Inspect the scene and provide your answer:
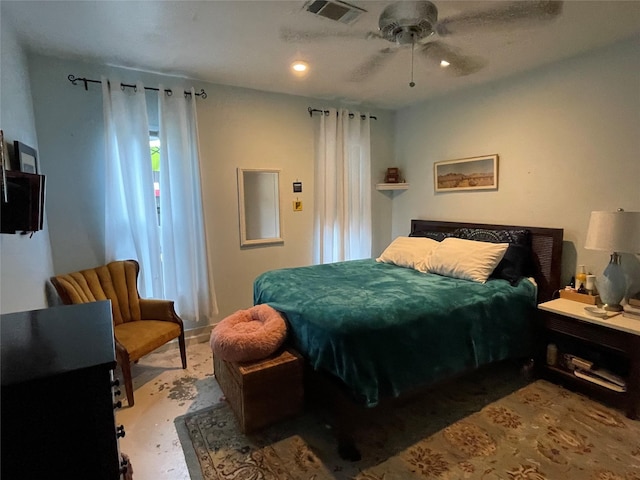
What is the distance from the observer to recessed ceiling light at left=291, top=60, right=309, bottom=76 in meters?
2.78

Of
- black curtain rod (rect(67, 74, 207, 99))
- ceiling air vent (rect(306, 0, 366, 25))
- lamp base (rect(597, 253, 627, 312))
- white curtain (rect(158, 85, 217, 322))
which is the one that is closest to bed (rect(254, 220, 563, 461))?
lamp base (rect(597, 253, 627, 312))

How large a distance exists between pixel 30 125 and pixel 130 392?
201 centimetres

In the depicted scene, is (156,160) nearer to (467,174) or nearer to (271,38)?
(271,38)

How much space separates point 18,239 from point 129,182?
112cm

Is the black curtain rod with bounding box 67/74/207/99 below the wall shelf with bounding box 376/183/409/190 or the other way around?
the other way around

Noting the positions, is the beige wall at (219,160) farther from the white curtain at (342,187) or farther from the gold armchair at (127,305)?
the gold armchair at (127,305)

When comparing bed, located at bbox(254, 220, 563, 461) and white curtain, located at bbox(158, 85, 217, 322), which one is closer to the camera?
bed, located at bbox(254, 220, 563, 461)

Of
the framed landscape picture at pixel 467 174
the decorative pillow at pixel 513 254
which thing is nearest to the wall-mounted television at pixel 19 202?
the decorative pillow at pixel 513 254

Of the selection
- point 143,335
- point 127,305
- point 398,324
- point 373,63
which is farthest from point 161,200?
point 398,324

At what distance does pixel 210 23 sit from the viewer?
83.7 inches

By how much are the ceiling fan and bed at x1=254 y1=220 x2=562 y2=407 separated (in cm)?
153

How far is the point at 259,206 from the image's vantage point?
369cm

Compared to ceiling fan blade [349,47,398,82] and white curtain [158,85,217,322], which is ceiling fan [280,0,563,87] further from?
white curtain [158,85,217,322]

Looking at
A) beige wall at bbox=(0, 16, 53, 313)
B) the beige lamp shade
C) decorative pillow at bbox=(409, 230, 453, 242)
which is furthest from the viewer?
decorative pillow at bbox=(409, 230, 453, 242)
